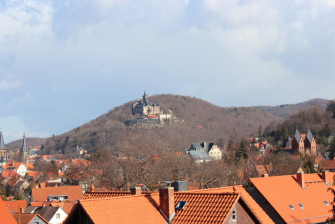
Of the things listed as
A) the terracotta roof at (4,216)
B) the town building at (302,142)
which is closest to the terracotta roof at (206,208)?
the terracotta roof at (4,216)

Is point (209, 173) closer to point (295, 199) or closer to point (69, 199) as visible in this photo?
point (295, 199)

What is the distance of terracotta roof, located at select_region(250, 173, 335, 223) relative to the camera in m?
24.1

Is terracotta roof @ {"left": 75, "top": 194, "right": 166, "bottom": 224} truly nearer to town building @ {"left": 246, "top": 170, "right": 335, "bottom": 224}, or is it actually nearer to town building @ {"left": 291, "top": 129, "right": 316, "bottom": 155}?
town building @ {"left": 246, "top": 170, "right": 335, "bottom": 224}

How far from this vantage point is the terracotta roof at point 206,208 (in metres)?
12.3

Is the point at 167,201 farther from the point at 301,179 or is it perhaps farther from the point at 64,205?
the point at 64,205

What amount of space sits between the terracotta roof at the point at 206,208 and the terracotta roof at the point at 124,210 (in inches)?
28.6

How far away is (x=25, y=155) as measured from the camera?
19250 cm

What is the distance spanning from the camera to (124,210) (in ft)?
39.9

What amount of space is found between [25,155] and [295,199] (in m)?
183

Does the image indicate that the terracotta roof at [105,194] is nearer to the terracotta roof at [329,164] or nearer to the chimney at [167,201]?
the chimney at [167,201]

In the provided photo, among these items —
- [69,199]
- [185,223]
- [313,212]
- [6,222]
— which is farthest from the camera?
[69,199]

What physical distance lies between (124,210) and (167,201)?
58.4 inches

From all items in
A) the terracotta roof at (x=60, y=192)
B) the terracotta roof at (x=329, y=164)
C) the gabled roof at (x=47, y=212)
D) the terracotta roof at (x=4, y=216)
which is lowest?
the gabled roof at (x=47, y=212)

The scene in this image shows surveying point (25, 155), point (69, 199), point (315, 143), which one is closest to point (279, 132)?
point (315, 143)
